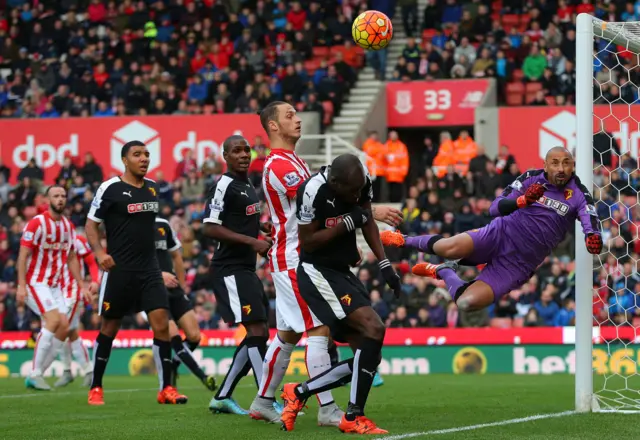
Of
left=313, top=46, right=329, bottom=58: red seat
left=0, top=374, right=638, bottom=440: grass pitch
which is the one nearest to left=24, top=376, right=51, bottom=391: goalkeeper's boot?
left=0, top=374, right=638, bottom=440: grass pitch

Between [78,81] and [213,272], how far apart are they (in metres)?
18.3

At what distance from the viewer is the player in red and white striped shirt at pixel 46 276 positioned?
14.4 metres

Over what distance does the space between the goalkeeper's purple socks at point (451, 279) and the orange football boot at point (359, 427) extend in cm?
262

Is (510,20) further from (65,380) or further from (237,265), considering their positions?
(237,265)

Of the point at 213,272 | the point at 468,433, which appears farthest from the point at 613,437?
the point at 213,272

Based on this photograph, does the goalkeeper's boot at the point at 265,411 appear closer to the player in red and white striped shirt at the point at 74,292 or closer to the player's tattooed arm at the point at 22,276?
the player's tattooed arm at the point at 22,276

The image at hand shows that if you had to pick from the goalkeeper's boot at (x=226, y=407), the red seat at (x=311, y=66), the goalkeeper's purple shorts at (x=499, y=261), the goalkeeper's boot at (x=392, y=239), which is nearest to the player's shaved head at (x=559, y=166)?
the goalkeeper's purple shorts at (x=499, y=261)

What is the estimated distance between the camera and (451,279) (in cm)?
1094

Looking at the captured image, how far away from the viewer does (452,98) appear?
25.3m

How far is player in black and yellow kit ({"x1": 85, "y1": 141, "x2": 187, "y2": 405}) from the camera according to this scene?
1137 cm

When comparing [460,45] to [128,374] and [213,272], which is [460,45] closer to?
[128,374]

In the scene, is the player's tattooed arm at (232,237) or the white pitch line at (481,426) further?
the player's tattooed arm at (232,237)

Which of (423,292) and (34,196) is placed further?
(34,196)

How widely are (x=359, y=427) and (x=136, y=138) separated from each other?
58.6ft
